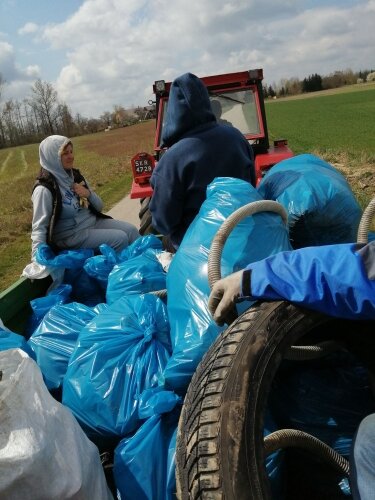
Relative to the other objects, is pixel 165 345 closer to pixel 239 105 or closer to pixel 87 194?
pixel 87 194

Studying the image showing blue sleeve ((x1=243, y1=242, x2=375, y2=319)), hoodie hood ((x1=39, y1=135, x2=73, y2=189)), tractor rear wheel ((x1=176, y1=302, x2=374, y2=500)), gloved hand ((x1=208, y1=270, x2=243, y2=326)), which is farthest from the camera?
hoodie hood ((x1=39, y1=135, x2=73, y2=189))

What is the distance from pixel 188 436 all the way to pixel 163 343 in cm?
76

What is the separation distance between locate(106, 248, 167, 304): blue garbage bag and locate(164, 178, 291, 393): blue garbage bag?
0.61 meters

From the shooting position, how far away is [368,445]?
1556 mm

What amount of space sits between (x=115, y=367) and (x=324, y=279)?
38.5 inches

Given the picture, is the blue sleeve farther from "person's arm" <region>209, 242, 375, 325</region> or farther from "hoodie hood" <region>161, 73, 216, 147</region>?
"hoodie hood" <region>161, 73, 216, 147</region>

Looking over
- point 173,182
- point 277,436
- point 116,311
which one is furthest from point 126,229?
point 277,436

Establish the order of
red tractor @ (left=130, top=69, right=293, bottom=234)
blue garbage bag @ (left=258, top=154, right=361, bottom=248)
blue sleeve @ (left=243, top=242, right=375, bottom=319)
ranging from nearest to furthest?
blue sleeve @ (left=243, top=242, right=375, bottom=319) < blue garbage bag @ (left=258, top=154, right=361, bottom=248) < red tractor @ (left=130, top=69, right=293, bottom=234)

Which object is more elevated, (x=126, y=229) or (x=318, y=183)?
(x=318, y=183)

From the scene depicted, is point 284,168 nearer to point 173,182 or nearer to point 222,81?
point 173,182

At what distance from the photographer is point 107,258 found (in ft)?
11.8

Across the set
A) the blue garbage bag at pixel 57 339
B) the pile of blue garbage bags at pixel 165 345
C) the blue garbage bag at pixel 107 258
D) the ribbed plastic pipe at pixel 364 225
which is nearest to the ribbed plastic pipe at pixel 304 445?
the pile of blue garbage bags at pixel 165 345

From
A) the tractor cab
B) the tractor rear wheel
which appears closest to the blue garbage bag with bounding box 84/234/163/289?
the tractor rear wheel

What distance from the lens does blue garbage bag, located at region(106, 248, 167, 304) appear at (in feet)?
9.41
